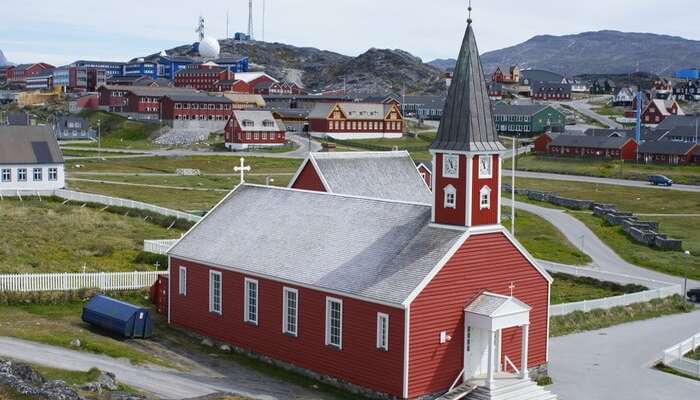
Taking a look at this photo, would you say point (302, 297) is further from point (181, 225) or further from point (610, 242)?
point (610, 242)

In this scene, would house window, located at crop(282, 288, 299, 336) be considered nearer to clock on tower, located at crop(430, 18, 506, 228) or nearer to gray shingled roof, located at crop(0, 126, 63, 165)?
clock on tower, located at crop(430, 18, 506, 228)

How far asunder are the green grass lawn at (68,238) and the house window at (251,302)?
14.6 m

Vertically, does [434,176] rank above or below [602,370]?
above

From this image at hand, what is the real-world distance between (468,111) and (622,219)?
46251 millimetres

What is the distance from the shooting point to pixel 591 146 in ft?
419

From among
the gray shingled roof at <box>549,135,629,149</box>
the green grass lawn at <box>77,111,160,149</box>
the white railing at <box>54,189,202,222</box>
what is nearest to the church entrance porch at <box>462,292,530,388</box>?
the white railing at <box>54,189,202,222</box>

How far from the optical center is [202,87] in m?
190

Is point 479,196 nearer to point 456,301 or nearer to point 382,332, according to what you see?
point 456,301

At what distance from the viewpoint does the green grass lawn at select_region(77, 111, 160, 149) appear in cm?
12950

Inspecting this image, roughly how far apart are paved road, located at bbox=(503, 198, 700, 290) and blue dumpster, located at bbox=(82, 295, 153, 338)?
101ft

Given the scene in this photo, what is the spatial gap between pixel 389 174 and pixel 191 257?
12354 millimetres

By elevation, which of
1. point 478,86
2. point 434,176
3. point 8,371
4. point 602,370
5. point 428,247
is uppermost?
point 478,86

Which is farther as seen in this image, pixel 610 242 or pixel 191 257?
pixel 610 242

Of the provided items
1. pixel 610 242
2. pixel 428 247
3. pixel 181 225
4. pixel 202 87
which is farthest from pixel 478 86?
pixel 202 87
